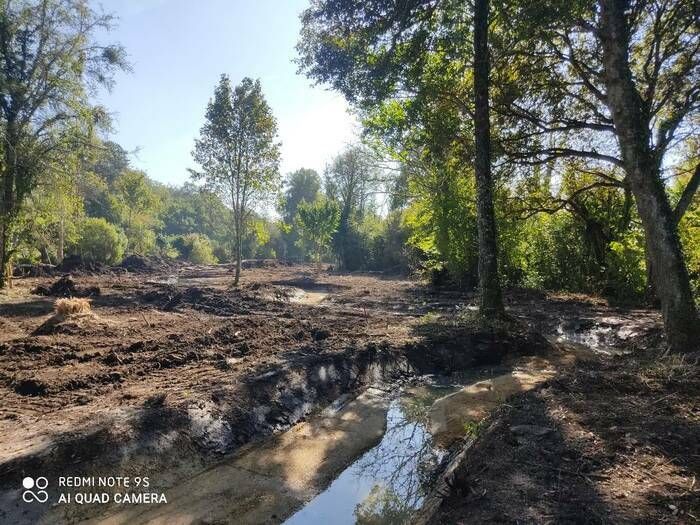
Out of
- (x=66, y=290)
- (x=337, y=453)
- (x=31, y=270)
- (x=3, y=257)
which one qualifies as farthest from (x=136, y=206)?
(x=337, y=453)

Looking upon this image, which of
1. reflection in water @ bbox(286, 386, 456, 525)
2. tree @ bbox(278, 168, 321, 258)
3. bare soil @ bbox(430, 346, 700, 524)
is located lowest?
reflection in water @ bbox(286, 386, 456, 525)

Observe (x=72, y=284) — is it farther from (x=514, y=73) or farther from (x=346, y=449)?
(x=514, y=73)

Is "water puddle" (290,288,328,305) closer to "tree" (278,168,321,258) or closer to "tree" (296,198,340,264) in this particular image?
"tree" (296,198,340,264)

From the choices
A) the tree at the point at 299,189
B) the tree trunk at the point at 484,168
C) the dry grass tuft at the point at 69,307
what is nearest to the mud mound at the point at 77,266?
the dry grass tuft at the point at 69,307

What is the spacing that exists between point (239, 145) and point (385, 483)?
743 inches

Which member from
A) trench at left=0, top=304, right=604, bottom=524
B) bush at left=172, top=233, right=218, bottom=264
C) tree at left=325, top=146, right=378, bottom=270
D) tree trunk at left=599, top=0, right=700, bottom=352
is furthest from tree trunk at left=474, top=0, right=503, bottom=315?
bush at left=172, top=233, right=218, bottom=264

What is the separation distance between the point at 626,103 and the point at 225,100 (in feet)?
58.4

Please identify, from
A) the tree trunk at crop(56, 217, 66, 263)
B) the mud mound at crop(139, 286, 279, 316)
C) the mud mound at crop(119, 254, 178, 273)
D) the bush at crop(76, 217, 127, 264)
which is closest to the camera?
the mud mound at crop(139, 286, 279, 316)

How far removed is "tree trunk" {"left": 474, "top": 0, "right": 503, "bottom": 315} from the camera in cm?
895

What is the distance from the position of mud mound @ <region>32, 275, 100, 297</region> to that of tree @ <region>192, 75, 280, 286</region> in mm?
7008

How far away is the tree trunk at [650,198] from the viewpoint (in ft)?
19.3

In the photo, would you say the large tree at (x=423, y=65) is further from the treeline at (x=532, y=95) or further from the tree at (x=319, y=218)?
the tree at (x=319, y=218)

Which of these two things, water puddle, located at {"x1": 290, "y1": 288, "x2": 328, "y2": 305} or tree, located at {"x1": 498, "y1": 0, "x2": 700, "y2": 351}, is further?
water puddle, located at {"x1": 290, "y1": 288, "x2": 328, "y2": 305}

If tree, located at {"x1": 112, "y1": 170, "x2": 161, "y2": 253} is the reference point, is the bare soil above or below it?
below
